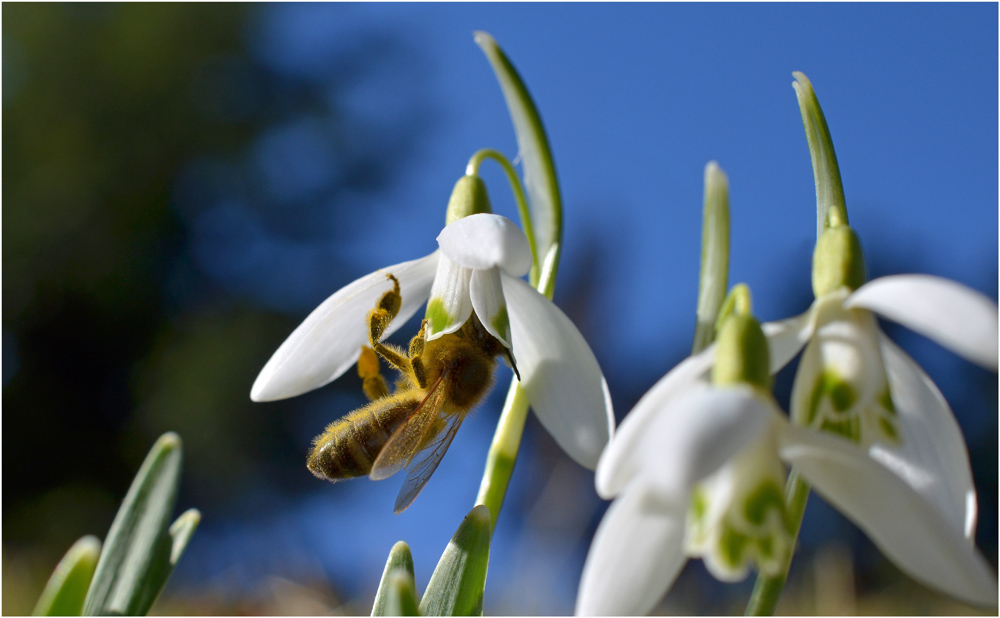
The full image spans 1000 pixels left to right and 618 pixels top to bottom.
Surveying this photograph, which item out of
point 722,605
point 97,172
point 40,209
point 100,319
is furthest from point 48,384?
point 722,605

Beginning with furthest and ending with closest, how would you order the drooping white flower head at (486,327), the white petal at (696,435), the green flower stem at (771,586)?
the drooping white flower head at (486,327)
the green flower stem at (771,586)
the white petal at (696,435)

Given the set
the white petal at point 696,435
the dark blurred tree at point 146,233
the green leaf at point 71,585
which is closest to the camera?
the white petal at point 696,435

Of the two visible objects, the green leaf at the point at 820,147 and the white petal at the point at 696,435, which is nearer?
the white petal at the point at 696,435

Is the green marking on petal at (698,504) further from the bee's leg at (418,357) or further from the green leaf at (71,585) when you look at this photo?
the green leaf at (71,585)

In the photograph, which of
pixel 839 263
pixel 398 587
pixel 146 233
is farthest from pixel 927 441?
pixel 146 233

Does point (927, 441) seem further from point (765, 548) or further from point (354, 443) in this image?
point (354, 443)

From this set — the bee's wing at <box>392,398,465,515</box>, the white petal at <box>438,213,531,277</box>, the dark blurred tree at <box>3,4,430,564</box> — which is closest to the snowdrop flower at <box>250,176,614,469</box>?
the white petal at <box>438,213,531,277</box>

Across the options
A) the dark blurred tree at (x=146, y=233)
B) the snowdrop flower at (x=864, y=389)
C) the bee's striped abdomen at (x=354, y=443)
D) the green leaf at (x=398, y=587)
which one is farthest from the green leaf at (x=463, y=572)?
the dark blurred tree at (x=146, y=233)

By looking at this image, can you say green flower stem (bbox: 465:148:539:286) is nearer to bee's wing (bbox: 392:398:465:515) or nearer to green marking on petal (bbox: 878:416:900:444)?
bee's wing (bbox: 392:398:465:515)
